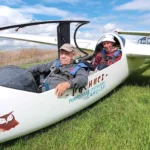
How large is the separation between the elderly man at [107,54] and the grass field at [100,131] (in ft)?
3.78

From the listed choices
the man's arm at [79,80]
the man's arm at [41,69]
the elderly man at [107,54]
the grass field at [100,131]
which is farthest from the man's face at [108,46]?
the man's arm at [79,80]

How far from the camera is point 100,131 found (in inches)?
154

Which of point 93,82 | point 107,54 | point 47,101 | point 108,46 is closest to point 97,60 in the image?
point 107,54

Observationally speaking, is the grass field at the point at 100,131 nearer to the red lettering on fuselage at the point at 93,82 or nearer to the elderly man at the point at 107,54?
the red lettering on fuselage at the point at 93,82

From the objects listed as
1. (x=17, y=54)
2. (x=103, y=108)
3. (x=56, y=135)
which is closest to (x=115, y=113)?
(x=103, y=108)

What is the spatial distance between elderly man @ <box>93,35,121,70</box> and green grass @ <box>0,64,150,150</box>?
1.15 m

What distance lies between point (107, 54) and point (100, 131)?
2.83 meters

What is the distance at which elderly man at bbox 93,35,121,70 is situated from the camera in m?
6.14

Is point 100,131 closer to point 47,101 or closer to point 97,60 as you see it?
point 47,101

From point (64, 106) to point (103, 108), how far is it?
1.23 meters

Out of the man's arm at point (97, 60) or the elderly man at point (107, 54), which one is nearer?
the elderly man at point (107, 54)

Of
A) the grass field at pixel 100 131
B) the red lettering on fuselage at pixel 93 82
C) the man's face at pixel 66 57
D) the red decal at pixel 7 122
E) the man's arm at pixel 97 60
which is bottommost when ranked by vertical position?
the grass field at pixel 100 131

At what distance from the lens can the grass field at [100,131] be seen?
346 cm

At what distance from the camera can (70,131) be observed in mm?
3916
